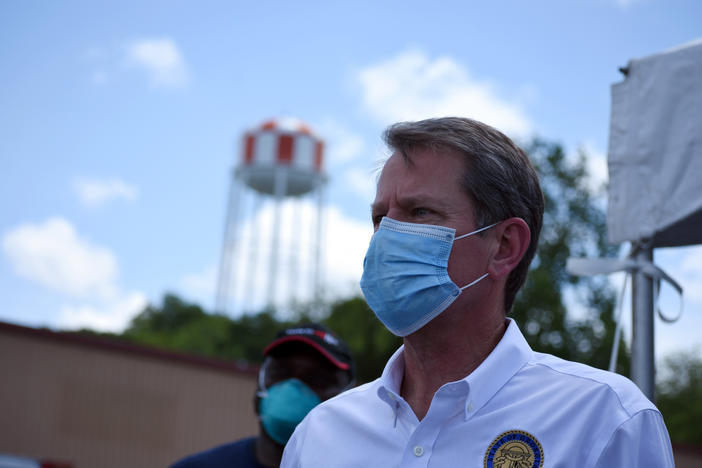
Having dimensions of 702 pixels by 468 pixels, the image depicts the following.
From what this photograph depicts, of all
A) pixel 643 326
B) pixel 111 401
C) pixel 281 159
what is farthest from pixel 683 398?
pixel 643 326

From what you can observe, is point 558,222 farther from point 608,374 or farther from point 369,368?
point 608,374

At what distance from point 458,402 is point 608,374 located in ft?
1.36

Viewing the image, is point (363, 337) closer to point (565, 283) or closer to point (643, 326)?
point (565, 283)

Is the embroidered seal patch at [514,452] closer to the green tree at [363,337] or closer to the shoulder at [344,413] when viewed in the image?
the shoulder at [344,413]

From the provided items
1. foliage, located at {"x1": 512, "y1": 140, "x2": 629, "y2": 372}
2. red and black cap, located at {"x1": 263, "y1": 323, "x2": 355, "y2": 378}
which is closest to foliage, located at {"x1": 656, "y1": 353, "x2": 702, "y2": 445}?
foliage, located at {"x1": 512, "y1": 140, "x2": 629, "y2": 372}

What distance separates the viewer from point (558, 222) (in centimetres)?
3738

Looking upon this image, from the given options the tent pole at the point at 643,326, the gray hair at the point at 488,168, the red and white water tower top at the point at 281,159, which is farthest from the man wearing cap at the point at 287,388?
the red and white water tower top at the point at 281,159

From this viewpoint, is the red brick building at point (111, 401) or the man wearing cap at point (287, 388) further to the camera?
the red brick building at point (111, 401)

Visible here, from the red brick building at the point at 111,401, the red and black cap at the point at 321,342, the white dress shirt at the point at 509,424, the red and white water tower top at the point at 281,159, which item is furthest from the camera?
the red and white water tower top at the point at 281,159

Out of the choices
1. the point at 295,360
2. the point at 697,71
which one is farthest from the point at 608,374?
the point at 295,360

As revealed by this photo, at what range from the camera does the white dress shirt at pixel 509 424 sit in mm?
1895

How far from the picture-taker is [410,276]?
2.36 metres

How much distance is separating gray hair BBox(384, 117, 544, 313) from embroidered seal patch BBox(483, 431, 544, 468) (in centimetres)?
58

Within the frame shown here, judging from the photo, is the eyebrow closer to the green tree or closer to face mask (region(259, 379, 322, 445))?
face mask (region(259, 379, 322, 445))
